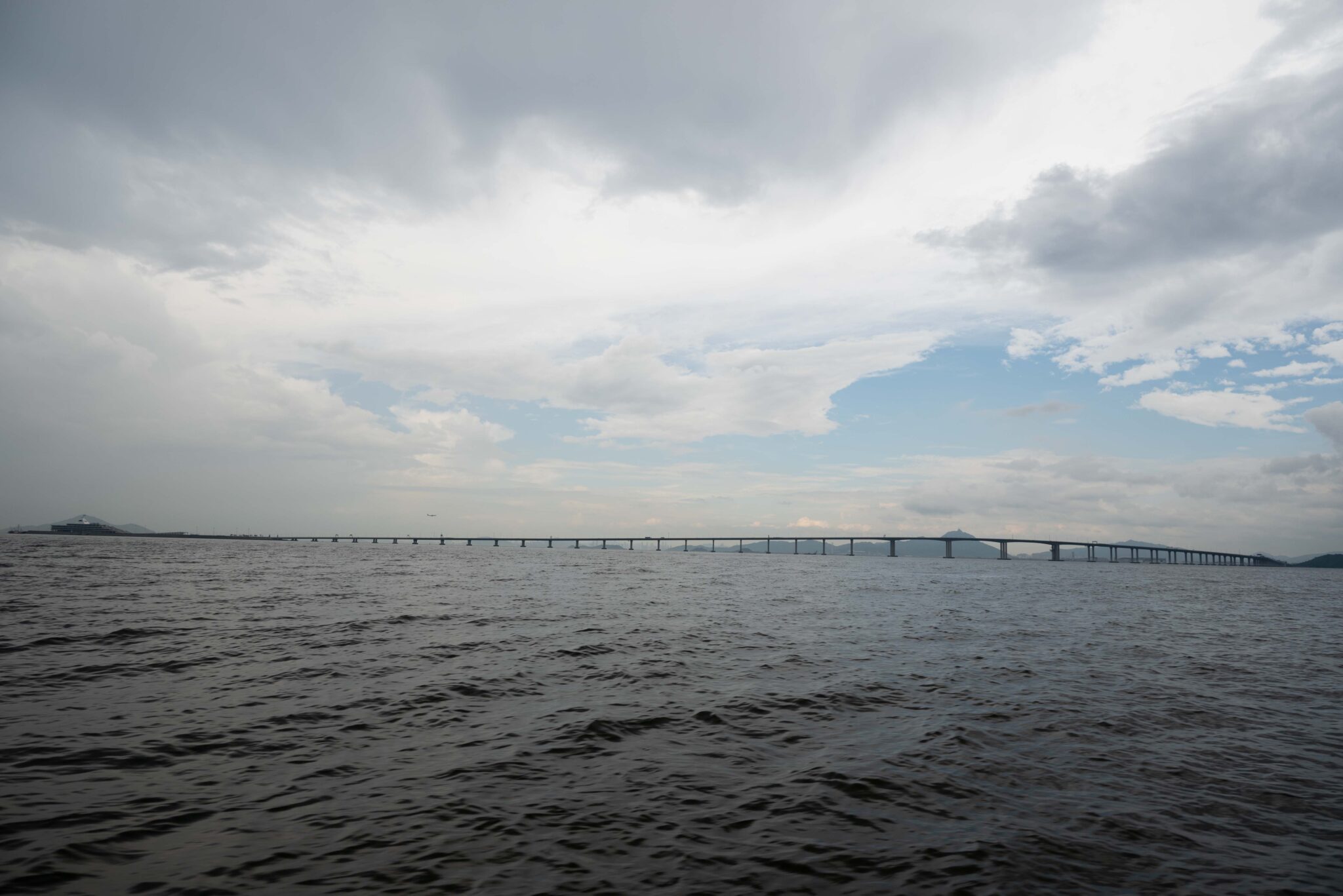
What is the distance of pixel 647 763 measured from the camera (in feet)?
41.0

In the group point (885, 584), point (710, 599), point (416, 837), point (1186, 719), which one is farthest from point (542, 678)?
point (885, 584)

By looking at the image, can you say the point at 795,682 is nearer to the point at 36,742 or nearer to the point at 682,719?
the point at 682,719

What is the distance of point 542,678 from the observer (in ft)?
65.2

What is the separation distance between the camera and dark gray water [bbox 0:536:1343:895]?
838cm

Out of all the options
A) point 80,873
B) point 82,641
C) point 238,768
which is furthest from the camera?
point 82,641

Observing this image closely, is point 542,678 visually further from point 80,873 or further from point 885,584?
point 885,584

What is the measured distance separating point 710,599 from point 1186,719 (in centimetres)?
3705

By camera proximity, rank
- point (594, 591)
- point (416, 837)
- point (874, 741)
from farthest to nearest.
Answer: point (594, 591)
point (874, 741)
point (416, 837)

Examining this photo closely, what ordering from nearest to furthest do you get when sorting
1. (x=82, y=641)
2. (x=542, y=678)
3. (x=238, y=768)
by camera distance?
(x=238, y=768) → (x=542, y=678) → (x=82, y=641)

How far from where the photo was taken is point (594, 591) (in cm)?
5753

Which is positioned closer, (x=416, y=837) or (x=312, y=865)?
(x=312, y=865)

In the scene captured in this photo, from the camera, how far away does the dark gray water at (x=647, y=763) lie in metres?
8.38

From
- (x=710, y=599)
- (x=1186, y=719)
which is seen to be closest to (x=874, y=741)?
(x=1186, y=719)

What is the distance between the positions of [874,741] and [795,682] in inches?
236
